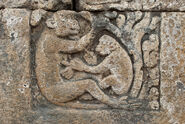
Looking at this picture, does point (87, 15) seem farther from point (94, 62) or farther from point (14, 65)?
point (14, 65)

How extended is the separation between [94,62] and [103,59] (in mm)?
82

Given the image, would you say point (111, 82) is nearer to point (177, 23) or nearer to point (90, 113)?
point (90, 113)

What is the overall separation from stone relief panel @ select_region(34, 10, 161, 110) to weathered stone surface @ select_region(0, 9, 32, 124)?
0.12 metres

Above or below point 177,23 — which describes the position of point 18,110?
below

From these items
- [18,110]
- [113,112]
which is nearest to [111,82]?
[113,112]

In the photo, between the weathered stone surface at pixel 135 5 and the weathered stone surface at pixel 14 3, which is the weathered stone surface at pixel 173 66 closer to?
the weathered stone surface at pixel 135 5

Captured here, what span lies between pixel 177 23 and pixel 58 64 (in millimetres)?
1064

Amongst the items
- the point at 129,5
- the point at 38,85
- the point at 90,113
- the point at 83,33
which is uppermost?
the point at 129,5

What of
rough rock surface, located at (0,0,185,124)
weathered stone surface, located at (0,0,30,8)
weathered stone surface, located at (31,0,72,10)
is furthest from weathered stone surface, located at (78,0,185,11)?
weathered stone surface, located at (0,0,30,8)

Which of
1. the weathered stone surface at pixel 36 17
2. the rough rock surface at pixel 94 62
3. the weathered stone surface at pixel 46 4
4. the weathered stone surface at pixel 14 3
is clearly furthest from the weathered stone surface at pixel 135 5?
the weathered stone surface at pixel 14 3

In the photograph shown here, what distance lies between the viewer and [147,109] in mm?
2195

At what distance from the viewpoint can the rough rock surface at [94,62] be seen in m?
2.14

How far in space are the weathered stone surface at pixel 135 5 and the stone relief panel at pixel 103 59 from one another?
0.16ft

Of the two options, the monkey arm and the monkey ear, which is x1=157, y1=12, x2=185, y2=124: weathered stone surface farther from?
the monkey ear
